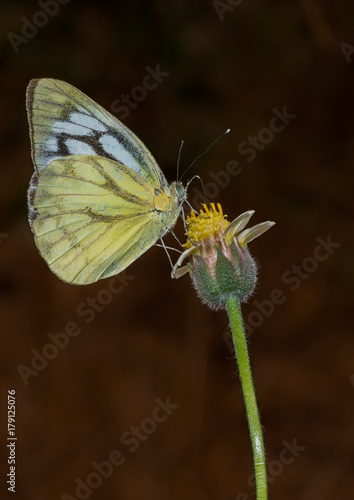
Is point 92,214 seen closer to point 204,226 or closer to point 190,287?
point 204,226

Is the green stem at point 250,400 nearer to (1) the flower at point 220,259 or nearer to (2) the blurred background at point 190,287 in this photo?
(1) the flower at point 220,259

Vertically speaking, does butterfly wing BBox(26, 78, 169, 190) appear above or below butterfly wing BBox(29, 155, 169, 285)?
above

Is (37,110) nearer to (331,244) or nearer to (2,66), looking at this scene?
(2,66)

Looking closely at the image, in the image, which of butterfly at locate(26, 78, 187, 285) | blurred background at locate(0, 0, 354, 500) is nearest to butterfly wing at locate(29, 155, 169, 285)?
butterfly at locate(26, 78, 187, 285)

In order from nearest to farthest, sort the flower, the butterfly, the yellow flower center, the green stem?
the green stem → the flower → the yellow flower center → the butterfly

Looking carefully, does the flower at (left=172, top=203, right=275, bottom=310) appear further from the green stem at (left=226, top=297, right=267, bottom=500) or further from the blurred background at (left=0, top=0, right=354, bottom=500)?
the blurred background at (left=0, top=0, right=354, bottom=500)

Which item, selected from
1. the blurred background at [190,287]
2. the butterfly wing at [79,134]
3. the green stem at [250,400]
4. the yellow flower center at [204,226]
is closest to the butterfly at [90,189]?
the butterfly wing at [79,134]

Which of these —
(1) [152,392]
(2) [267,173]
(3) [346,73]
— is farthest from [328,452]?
(3) [346,73]
